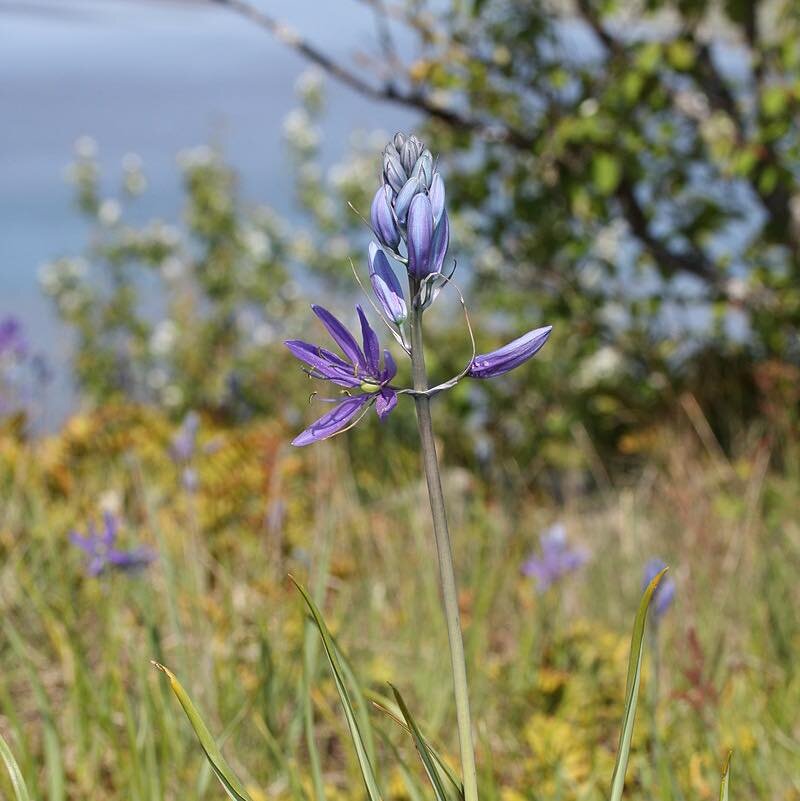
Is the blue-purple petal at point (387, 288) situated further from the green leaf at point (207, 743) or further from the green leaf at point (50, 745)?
the green leaf at point (50, 745)

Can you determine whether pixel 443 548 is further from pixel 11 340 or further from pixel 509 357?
pixel 11 340

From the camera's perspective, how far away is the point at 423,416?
3.42 ft

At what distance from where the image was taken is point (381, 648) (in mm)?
3018

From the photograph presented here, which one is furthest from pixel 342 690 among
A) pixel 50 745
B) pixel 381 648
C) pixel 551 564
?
pixel 551 564

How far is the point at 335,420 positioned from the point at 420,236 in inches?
7.9

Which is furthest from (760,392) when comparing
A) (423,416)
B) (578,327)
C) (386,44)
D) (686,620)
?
(423,416)

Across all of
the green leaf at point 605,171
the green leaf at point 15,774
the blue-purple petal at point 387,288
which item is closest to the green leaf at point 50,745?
the green leaf at point 15,774

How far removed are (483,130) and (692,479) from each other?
220 cm

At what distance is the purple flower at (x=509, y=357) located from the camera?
1.11 meters

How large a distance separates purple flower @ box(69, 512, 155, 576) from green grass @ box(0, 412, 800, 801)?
0.05 meters

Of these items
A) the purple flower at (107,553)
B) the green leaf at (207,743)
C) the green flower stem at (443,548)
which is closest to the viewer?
the green flower stem at (443,548)

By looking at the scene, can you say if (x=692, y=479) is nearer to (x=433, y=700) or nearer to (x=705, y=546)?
(x=705, y=546)

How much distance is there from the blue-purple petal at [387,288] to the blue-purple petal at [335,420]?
0.29 ft

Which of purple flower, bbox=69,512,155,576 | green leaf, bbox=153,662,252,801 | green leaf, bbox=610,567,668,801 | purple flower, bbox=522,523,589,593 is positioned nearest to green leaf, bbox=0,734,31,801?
green leaf, bbox=153,662,252,801
